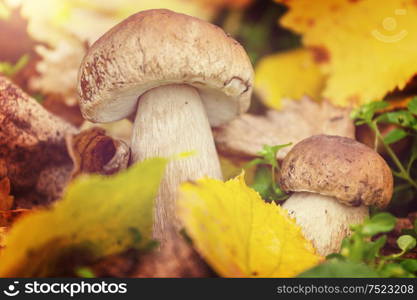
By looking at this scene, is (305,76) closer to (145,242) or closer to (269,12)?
(269,12)

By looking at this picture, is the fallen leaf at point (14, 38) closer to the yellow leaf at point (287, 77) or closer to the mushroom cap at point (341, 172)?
the yellow leaf at point (287, 77)

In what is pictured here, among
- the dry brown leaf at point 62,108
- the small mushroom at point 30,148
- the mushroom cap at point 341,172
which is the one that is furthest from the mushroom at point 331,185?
the dry brown leaf at point 62,108

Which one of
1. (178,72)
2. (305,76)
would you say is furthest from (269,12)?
(178,72)

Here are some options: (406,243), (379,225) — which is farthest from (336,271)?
(406,243)

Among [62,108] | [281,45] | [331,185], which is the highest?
[281,45]

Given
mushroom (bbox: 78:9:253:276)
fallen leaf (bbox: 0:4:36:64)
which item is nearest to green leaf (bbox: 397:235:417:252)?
mushroom (bbox: 78:9:253:276)

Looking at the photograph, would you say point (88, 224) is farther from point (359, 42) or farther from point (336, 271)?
point (359, 42)

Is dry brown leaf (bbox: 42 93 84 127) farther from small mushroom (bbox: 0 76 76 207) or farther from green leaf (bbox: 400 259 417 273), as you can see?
green leaf (bbox: 400 259 417 273)
